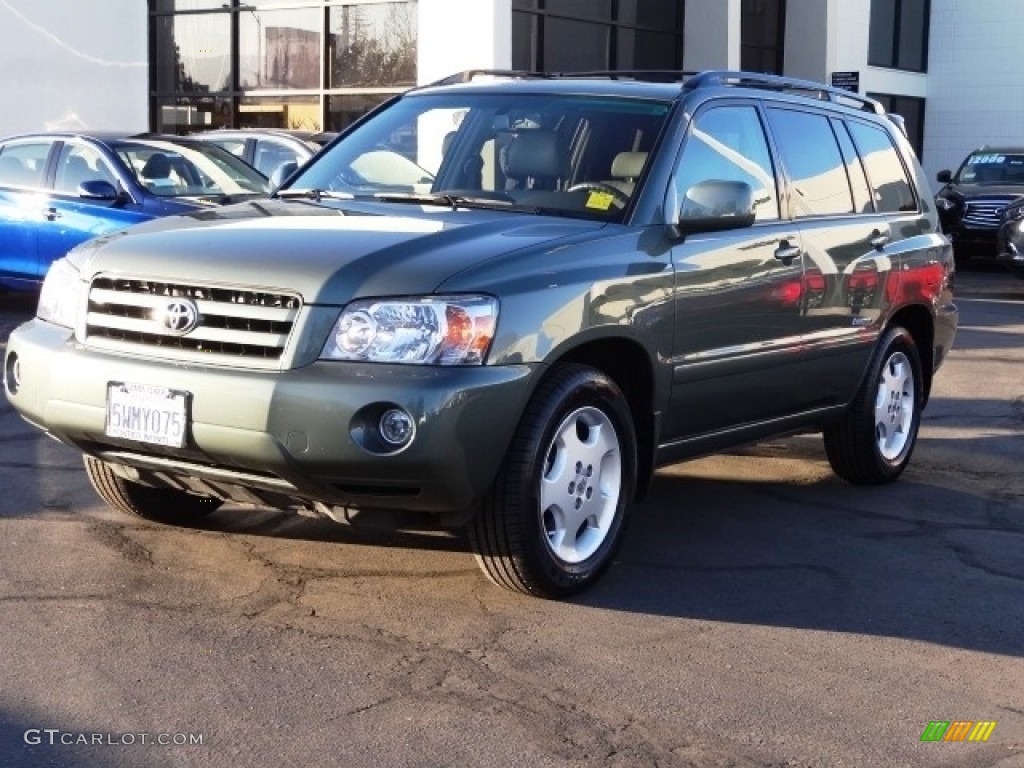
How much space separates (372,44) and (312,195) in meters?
16.7

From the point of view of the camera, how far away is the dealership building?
21.7m

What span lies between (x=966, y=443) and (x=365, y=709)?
539 centimetres

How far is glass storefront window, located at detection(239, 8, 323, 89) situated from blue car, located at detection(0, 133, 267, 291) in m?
9.84

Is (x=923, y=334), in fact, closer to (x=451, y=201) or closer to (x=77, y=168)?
(x=451, y=201)

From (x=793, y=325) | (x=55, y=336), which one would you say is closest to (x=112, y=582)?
(x=55, y=336)

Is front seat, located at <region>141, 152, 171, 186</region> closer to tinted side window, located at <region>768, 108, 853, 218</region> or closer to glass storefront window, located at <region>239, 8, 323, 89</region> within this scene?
tinted side window, located at <region>768, 108, 853, 218</region>

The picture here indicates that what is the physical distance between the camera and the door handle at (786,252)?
21.2 feet

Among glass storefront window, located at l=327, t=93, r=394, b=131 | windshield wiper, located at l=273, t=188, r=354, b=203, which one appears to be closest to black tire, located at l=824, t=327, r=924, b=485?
windshield wiper, located at l=273, t=188, r=354, b=203

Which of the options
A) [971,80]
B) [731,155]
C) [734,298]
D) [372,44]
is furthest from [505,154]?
[971,80]

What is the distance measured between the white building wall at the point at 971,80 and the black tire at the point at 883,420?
25.3 meters

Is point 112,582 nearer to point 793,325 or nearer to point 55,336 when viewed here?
point 55,336

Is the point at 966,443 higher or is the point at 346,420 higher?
the point at 346,420

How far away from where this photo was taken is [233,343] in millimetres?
5023

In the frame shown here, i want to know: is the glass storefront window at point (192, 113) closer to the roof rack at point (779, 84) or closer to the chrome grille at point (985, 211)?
the chrome grille at point (985, 211)
